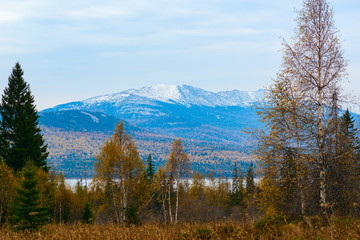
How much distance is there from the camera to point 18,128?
4094 centimetres

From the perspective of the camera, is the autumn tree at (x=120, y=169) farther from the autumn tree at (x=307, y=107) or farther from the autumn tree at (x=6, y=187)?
Answer: the autumn tree at (x=307, y=107)

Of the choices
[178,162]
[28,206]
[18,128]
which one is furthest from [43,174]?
[28,206]

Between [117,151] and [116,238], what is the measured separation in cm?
2501

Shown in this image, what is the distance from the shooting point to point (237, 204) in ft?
290

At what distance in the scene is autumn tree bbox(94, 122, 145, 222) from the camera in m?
32.5

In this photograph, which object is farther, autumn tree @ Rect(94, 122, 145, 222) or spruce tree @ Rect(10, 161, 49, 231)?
autumn tree @ Rect(94, 122, 145, 222)

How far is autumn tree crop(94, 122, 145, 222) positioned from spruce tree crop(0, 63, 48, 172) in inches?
483

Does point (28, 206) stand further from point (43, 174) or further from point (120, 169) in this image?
point (43, 174)

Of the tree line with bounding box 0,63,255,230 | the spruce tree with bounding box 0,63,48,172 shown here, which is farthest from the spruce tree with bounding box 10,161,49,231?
the spruce tree with bounding box 0,63,48,172

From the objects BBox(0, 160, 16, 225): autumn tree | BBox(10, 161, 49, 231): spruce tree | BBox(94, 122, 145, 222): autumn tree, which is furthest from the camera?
BBox(94, 122, 145, 222): autumn tree

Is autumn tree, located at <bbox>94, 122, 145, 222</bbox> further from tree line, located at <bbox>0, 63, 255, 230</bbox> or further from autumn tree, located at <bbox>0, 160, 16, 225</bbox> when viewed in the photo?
autumn tree, located at <bbox>0, 160, 16, 225</bbox>

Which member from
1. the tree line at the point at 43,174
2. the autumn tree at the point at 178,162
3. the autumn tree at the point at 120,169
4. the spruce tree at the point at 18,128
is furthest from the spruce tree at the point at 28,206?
the autumn tree at the point at 178,162

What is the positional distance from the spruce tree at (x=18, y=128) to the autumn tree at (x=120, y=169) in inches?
483

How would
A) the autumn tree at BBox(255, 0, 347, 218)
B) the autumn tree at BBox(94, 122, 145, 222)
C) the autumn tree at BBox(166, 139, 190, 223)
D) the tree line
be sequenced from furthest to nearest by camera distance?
1. the autumn tree at BBox(166, 139, 190, 223)
2. the autumn tree at BBox(94, 122, 145, 222)
3. the tree line
4. the autumn tree at BBox(255, 0, 347, 218)
